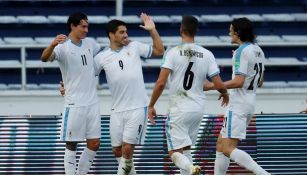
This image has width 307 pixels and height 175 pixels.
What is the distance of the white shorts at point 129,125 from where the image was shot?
1091 cm

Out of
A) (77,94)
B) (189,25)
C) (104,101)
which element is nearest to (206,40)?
(104,101)

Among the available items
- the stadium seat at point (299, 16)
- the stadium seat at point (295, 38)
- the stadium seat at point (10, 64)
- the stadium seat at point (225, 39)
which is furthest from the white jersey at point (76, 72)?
the stadium seat at point (299, 16)

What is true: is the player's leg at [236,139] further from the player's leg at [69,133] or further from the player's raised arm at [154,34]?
the player's leg at [69,133]

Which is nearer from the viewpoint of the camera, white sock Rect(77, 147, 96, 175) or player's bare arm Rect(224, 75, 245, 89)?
player's bare arm Rect(224, 75, 245, 89)

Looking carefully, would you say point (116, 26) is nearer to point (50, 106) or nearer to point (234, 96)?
point (234, 96)

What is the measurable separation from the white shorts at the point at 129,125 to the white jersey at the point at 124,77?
2.7 inches

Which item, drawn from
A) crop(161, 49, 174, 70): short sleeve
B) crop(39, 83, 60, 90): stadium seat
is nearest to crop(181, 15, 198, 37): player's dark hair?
crop(161, 49, 174, 70): short sleeve

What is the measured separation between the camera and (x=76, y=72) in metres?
11.0

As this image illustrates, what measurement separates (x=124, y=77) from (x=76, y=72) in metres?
0.57

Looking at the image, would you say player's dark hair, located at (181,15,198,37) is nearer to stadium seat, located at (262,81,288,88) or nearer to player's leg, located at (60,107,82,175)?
player's leg, located at (60,107,82,175)

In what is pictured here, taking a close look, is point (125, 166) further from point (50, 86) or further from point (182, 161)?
point (50, 86)

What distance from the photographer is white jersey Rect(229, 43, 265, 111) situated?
35.2 ft

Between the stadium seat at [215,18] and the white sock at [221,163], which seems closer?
the white sock at [221,163]

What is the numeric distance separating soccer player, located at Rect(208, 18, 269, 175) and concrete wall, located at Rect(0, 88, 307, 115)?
19.6ft
